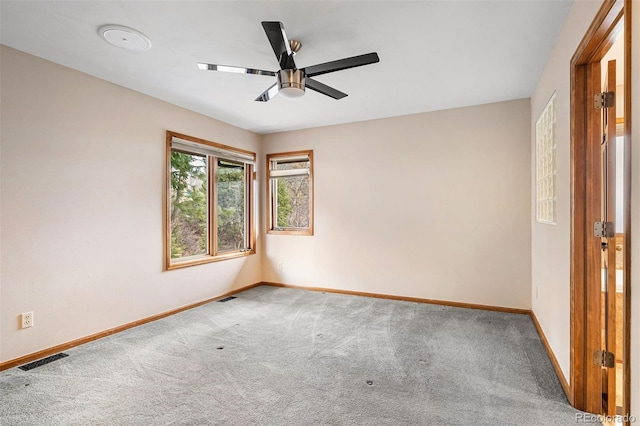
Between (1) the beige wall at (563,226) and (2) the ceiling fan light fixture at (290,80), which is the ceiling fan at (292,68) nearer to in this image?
(2) the ceiling fan light fixture at (290,80)

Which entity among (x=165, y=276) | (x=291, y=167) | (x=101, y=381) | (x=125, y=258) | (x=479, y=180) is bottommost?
(x=101, y=381)

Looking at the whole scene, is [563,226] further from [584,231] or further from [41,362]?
[41,362]

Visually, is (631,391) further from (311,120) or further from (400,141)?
(311,120)

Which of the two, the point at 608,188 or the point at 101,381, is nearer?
the point at 608,188

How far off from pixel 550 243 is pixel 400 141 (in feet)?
7.67

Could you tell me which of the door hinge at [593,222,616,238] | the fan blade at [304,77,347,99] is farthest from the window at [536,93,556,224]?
the fan blade at [304,77,347,99]

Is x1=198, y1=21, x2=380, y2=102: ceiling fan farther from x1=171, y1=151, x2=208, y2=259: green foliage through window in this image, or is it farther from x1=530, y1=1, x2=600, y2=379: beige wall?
x1=171, y1=151, x2=208, y2=259: green foliage through window

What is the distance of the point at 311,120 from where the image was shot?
477cm

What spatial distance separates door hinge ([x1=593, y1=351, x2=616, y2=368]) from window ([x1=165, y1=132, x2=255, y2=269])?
12.9ft

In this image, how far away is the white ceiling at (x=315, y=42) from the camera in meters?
2.15

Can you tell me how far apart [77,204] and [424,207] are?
3.84 metres

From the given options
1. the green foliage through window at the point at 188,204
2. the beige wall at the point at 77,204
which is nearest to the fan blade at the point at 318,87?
the beige wall at the point at 77,204

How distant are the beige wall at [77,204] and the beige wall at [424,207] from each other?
211cm

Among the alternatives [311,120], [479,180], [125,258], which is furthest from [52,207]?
[479,180]
